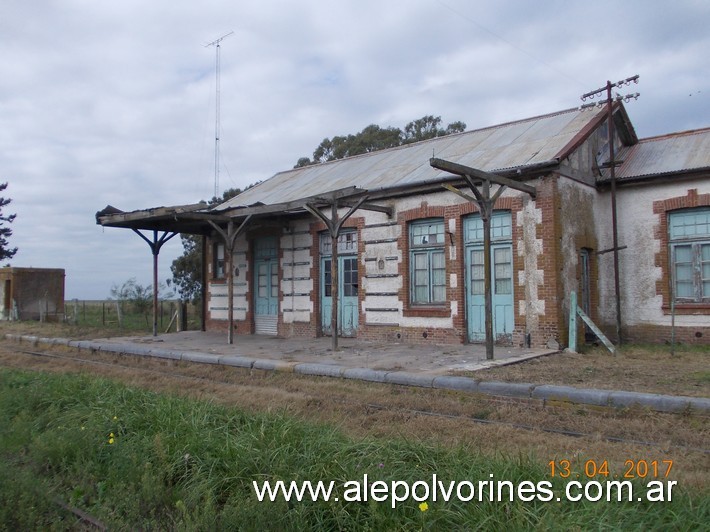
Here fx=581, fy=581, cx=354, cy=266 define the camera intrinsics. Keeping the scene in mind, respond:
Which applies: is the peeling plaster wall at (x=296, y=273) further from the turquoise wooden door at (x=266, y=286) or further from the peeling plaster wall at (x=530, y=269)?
the peeling plaster wall at (x=530, y=269)

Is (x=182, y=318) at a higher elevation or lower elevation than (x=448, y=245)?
lower

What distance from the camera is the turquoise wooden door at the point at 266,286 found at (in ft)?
57.4

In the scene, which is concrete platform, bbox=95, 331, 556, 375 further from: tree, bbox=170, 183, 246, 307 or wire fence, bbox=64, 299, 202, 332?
tree, bbox=170, 183, 246, 307

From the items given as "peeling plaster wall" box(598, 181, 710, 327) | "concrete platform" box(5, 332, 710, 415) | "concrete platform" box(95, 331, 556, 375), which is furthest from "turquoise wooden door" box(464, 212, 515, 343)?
"peeling plaster wall" box(598, 181, 710, 327)

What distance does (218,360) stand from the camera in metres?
11.6

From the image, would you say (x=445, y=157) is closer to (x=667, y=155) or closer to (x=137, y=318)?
(x=667, y=155)

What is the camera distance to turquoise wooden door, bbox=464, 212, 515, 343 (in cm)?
1269

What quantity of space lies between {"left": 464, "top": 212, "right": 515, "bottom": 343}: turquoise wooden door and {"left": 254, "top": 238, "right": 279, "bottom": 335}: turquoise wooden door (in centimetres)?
646

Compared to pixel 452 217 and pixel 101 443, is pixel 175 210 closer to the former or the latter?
pixel 452 217

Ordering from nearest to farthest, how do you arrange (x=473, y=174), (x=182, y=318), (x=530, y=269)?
1. (x=473, y=174)
2. (x=530, y=269)
3. (x=182, y=318)

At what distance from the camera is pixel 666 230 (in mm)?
13078

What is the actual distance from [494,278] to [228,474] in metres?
9.54

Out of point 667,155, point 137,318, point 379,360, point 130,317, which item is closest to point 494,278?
point 379,360

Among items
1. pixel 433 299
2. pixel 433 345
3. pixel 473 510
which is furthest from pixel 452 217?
pixel 473 510
